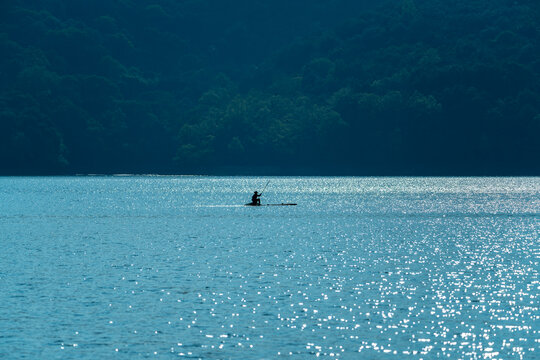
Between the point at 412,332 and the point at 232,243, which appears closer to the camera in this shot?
the point at 412,332

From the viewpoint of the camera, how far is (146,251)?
80.4 meters

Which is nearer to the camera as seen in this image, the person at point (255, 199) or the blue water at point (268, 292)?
the blue water at point (268, 292)

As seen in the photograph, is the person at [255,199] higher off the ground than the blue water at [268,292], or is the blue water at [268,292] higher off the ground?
the person at [255,199]

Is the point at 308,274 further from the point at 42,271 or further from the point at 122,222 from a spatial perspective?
the point at 122,222

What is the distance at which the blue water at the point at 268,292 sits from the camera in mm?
41750

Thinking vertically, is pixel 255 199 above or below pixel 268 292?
above

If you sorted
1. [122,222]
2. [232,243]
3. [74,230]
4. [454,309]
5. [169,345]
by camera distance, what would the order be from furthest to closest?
[122,222] < [74,230] < [232,243] < [454,309] < [169,345]

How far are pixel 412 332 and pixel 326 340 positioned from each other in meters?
4.29

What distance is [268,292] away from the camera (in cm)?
5594

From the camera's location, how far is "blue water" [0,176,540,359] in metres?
41.8

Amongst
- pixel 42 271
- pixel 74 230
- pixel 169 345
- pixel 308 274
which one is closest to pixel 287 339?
pixel 169 345

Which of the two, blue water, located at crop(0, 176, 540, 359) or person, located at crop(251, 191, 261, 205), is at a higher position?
person, located at crop(251, 191, 261, 205)

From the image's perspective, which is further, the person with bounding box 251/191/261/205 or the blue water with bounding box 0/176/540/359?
the person with bounding box 251/191/261/205

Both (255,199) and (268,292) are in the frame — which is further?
(255,199)
